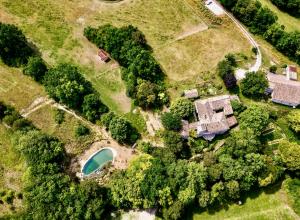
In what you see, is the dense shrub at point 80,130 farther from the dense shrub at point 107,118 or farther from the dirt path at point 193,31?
the dirt path at point 193,31

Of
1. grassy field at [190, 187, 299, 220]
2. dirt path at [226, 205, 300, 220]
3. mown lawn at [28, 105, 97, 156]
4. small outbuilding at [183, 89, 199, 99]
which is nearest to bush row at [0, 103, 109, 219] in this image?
mown lawn at [28, 105, 97, 156]

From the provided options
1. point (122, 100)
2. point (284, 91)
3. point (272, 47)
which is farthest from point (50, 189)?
point (272, 47)

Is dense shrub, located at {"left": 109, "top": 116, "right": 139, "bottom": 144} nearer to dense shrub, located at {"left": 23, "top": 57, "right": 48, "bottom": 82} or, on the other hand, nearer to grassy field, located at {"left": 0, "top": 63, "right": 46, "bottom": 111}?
grassy field, located at {"left": 0, "top": 63, "right": 46, "bottom": 111}

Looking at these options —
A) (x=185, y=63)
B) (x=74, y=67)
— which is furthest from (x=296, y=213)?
(x=74, y=67)

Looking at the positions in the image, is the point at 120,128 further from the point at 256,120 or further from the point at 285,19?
the point at 285,19

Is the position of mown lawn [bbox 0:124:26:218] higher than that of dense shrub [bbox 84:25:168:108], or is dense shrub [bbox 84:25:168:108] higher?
dense shrub [bbox 84:25:168:108]

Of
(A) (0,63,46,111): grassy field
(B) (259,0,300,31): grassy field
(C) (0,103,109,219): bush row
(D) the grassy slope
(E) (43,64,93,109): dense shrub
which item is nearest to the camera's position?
(C) (0,103,109,219): bush row

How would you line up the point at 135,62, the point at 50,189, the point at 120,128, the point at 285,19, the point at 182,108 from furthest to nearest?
1. the point at 285,19
2. the point at 135,62
3. the point at 182,108
4. the point at 120,128
5. the point at 50,189

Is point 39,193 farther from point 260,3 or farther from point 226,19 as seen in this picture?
point 260,3
